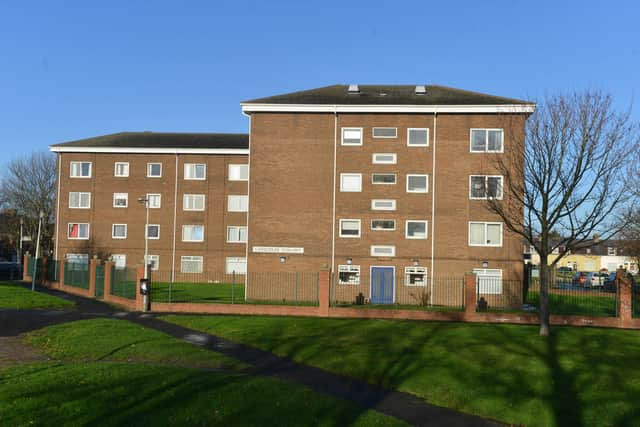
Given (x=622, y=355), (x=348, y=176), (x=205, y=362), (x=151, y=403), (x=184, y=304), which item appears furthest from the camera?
(x=348, y=176)

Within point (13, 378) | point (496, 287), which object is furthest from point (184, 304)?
point (496, 287)

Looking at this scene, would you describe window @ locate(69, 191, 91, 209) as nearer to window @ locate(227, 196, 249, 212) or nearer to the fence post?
window @ locate(227, 196, 249, 212)

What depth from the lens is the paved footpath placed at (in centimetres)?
1106

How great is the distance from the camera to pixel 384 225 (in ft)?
115

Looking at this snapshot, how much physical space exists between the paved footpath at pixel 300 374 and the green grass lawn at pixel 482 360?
0.50 meters

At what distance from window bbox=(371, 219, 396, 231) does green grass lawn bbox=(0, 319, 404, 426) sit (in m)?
20.2

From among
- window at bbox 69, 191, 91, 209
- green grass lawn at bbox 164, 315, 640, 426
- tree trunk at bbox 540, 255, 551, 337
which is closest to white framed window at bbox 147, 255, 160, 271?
window at bbox 69, 191, 91, 209

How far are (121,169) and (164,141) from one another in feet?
14.5

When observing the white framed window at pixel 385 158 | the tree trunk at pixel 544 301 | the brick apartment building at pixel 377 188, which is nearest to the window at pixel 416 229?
the brick apartment building at pixel 377 188

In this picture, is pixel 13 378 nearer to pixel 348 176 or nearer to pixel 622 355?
pixel 622 355

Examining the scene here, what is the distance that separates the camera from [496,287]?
33.2m

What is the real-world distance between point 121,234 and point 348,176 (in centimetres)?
2347

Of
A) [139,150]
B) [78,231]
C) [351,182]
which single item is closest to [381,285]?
[351,182]

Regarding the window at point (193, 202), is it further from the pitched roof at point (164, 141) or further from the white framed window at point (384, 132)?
the white framed window at point (384, 132)
